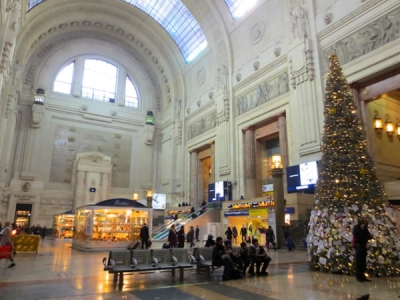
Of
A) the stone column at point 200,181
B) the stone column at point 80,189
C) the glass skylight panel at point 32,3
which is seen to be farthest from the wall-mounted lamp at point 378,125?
the glass skylight panel at point 32,3

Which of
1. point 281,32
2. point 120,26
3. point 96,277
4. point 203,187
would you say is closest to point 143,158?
point 203,187

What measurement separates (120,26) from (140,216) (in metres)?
23.2

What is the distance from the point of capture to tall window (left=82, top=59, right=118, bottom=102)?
30688 millimetres

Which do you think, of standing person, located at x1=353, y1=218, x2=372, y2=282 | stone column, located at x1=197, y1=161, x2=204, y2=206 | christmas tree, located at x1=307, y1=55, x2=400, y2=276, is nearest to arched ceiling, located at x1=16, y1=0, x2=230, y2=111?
stone column, located at x1=197, y1=161, x2=204, y2=206

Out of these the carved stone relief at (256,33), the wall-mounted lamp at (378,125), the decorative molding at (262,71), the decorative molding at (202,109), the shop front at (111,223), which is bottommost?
the shop front at (111,223)

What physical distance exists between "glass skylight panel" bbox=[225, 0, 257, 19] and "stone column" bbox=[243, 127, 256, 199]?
344 inches

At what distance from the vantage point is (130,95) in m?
32.9

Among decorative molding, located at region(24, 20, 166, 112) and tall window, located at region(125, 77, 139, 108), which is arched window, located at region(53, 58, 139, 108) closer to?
tall window, located at region(125, 77, 139, 108)

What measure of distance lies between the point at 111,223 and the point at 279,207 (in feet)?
23.8

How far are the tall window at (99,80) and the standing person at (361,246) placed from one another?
28.8m

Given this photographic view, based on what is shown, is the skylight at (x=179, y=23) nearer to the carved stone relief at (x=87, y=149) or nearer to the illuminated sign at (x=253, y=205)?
the carved stone relief at (x=87, y=149)

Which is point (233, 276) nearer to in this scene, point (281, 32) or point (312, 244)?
point (312, 244)

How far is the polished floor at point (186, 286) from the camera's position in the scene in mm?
4832

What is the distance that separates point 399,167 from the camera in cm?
1612
